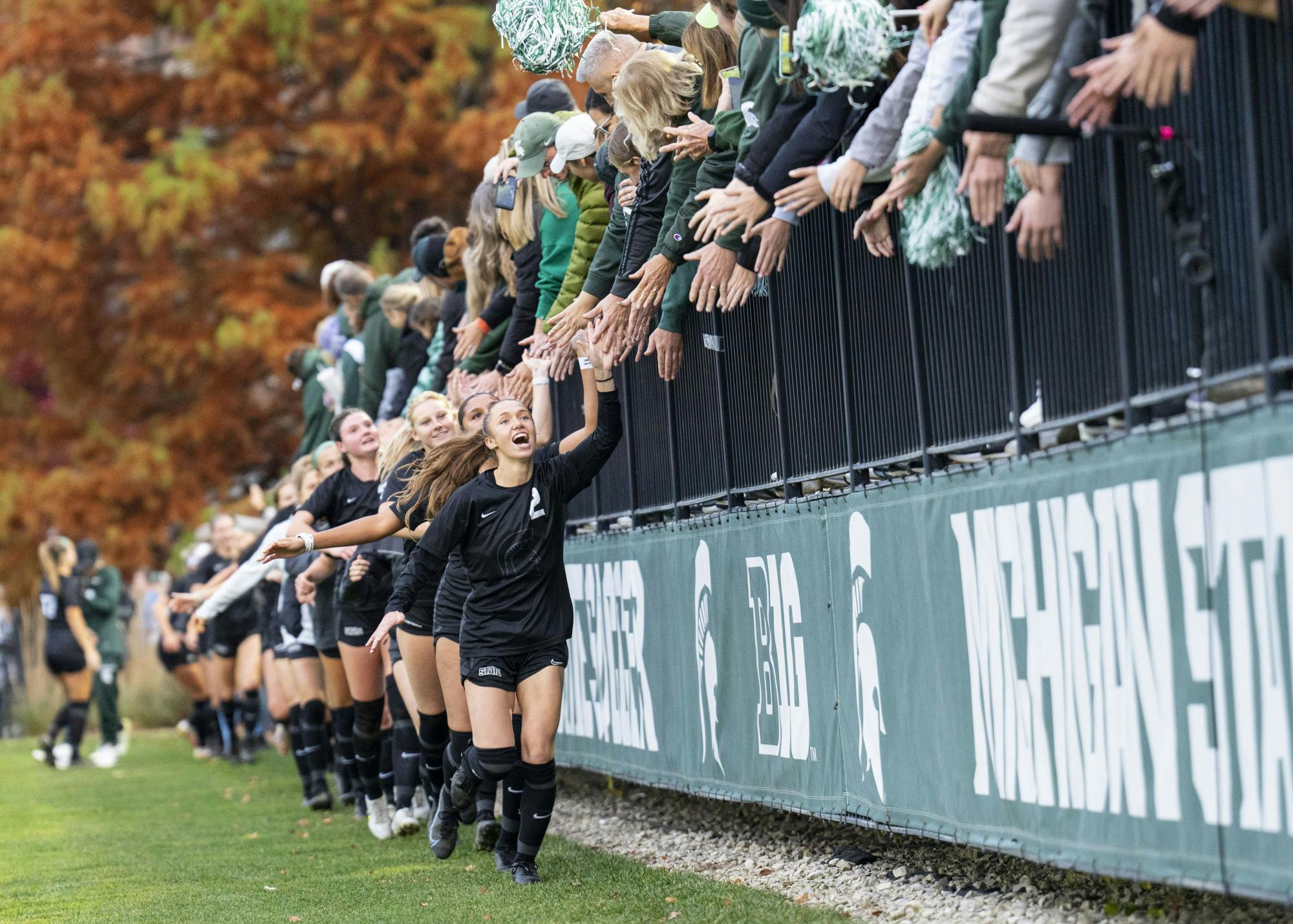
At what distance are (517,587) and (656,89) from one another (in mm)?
2312

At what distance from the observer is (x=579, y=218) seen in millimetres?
10266

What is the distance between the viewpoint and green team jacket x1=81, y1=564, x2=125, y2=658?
20.5m

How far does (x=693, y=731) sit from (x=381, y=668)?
2923mm

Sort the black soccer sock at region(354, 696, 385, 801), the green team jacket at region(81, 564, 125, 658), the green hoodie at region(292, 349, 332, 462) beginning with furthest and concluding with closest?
the green team jacket at region(81, 564, 125, 658)
the green hoodie at region(292, 349, 332, 462)
the black soccer sock at region(354, 696, 385, 801)

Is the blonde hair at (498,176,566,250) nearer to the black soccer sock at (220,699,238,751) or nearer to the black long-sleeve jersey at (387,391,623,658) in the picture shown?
the black long-sleeve jersey at (387,391,623,658)

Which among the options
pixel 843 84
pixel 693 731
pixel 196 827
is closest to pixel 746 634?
pixel 693 731

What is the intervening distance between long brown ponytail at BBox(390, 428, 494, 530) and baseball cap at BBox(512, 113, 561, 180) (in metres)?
1.69

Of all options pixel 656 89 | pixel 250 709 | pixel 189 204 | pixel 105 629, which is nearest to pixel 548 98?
pixel 656 89

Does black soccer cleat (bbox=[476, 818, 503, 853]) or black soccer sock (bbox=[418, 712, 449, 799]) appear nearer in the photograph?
black soccer cleat (bbox=[476, 818, 503, 853])

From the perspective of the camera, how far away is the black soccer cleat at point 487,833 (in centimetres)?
980

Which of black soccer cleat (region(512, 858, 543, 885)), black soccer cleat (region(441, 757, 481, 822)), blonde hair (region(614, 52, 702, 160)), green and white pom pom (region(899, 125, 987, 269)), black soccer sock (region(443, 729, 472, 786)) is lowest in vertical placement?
black soccer cleat (region(512, 858, 543, 885))

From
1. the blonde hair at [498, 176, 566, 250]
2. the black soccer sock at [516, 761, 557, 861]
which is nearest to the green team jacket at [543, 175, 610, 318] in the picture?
the blonde hair at [498, 176, 566, 250]

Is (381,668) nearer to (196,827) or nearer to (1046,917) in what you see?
(196,827)

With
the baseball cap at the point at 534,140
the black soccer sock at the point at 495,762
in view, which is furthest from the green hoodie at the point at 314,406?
the black soccer sock at the point at 495,762
